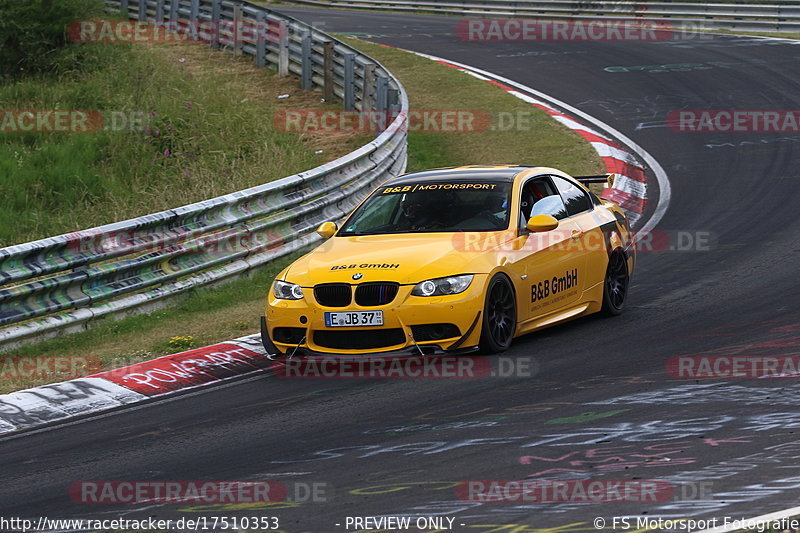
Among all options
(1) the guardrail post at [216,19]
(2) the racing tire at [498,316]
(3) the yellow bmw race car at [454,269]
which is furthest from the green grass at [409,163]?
(1) the guardrail post at [216,19]

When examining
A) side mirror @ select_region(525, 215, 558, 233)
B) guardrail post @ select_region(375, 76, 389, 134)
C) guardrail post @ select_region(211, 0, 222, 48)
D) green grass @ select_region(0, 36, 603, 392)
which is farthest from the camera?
guardrail post @ select_region(211, 0, 222, 48)

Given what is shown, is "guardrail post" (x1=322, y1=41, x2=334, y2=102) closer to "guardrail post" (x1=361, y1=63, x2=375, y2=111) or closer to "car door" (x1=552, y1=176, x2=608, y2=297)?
"guardrail post" (x1=361, y1=63, x2=375, y2=111)

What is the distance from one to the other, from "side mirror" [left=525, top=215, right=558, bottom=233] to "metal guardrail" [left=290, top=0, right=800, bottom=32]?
24.1 metres

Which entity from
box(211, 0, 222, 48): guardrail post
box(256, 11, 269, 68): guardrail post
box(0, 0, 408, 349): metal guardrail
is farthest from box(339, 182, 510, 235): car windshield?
box(211, 0, 222, 48): guardrail post

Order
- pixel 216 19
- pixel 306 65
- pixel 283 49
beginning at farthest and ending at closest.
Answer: pixel 216 19 < pixel 283 49 < pixel 306 65

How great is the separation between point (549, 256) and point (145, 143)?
12.2m

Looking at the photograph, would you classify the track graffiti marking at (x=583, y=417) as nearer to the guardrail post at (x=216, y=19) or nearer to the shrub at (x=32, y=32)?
the shrub at (x=32, y=32)

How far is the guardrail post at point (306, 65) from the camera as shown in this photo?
23219mm

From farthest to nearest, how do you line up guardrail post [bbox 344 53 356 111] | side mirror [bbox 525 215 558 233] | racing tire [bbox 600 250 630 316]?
guardrail post [bbox 344 53 356 111]
racing tire [bbox 600 250 630 316]
side mirror [bbox 525 215 558 233]

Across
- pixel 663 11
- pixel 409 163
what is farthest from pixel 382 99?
pixel 663 11

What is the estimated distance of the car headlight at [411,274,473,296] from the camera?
→ 358 inches

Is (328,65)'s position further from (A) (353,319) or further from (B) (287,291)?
(A) (353,319)

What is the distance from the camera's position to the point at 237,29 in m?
26.9

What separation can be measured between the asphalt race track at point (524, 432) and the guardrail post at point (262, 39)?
14134 millimetres
